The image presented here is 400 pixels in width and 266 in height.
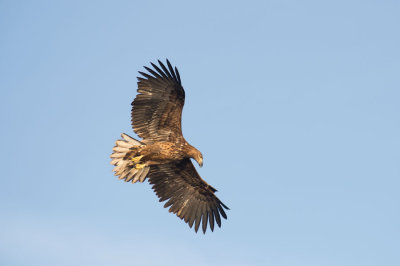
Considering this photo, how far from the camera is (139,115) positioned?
1580 centimetres

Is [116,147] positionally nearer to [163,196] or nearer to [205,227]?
[163,196]

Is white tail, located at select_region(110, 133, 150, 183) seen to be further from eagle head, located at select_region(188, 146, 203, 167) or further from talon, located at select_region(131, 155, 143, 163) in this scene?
eagle head, located at select_region(188, 146, 203, 167)

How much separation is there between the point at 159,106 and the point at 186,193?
2702 millimetres

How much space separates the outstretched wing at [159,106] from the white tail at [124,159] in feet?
1.05

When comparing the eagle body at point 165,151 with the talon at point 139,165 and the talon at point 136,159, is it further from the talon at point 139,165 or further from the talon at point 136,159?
the talon at point 139,165

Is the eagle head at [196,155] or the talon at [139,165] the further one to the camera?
the talon at [139,165]

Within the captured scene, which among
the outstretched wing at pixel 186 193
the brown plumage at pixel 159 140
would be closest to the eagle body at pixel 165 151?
the brown plumage at pixel 159 140

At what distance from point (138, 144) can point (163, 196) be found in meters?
1.80

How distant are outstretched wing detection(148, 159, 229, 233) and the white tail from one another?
2.27ft

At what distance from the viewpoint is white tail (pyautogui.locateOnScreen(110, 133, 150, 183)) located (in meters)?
15.9

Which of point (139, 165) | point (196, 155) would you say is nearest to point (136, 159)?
point (139, 165)

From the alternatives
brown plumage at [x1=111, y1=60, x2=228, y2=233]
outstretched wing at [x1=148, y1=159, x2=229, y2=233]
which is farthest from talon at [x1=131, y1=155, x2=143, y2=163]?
outstretched wing at [x1=148, y1=159, x2=229, y2=233]

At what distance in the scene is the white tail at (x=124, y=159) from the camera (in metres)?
15.9

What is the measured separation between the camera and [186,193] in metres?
16.9
